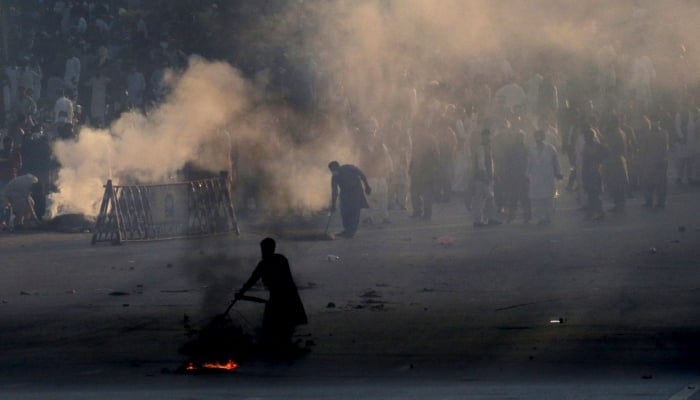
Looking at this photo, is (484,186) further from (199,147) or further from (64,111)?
(64,111)

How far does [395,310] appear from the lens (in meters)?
15.3

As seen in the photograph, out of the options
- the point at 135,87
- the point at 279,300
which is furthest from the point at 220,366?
the point at 135,87

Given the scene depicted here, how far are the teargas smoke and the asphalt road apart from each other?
1402 mm

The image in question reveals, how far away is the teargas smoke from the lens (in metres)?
23.4

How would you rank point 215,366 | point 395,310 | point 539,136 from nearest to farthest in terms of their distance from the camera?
point 215,366, point 395,310, point 539,136

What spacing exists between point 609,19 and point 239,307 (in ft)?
34.2

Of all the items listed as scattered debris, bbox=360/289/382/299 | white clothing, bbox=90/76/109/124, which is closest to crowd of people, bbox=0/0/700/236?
white clothing, bbox=90/76/109/124

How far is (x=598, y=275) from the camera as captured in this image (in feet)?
57.8

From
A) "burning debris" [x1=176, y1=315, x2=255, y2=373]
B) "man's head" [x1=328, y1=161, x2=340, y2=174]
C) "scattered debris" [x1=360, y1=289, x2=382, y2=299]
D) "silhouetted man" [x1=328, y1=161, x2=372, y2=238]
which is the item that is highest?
"man's head" [x1=328, y1=161, x2=340, y2=174]

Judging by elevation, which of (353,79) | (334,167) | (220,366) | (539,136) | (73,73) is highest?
(73,73)

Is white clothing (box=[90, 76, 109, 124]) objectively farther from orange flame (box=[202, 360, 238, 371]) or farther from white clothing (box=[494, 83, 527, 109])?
orange flame (box=[202, 360, 238, 371])

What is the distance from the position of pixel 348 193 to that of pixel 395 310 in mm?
7621

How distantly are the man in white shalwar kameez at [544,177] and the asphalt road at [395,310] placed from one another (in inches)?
15.2

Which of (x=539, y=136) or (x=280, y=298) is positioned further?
(x=539, y=136)
